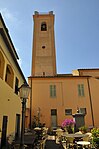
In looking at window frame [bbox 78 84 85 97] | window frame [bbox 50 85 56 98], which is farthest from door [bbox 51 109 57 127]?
window frame [bbox 78 84 85 97]

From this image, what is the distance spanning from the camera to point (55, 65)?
26.1 m

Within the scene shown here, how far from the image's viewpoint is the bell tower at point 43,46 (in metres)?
25.7

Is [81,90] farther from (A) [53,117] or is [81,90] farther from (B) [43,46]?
(B) [43,46]

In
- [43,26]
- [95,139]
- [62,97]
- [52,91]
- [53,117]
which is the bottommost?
[95,139]

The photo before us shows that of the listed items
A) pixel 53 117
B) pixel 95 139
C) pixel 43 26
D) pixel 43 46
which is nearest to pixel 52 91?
pixel 53 117

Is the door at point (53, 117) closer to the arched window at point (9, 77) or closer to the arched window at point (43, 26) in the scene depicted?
the arched window at point (9, 77)

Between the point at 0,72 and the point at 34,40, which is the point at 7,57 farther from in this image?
the point at 34,40

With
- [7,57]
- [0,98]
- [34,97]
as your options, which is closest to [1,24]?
[7,57]

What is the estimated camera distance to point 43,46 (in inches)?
1078

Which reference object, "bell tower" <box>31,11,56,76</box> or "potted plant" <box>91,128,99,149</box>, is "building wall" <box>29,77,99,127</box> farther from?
"potted plant" <box>91,128,99,149</box>

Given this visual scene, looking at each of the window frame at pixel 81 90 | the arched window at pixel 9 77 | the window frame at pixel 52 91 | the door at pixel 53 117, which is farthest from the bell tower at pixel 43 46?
the arched window at pixel 9 77

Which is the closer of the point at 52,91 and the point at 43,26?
the point at 52,91

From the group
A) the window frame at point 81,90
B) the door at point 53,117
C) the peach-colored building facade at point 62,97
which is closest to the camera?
the door at point 53,117

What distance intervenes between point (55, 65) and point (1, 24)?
18.8 meters
